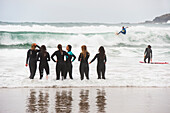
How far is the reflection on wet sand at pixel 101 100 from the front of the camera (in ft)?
21.2

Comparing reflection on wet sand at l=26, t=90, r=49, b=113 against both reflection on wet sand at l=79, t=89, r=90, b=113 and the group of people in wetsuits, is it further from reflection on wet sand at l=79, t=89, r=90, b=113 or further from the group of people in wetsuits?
the group of people in wetsuits

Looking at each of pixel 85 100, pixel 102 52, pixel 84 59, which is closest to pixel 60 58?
pixel 84 59

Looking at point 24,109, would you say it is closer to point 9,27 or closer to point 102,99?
point 102,99

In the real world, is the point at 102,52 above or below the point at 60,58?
above

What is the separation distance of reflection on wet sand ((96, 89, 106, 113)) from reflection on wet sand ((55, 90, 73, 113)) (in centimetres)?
55

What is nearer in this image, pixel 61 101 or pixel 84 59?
pixel 61 101

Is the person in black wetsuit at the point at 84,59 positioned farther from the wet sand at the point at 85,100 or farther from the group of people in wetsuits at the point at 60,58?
the wet sand at the point at 85,100

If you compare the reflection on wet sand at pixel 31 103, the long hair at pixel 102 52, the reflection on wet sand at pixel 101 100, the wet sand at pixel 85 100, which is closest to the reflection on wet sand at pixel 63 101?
the wet sand at pixel 85 100

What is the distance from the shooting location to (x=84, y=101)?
7.33 m

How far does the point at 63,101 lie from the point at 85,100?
1.53 ft

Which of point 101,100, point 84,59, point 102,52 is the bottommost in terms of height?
point 101,100

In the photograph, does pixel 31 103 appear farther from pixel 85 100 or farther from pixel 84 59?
pixel 84 59

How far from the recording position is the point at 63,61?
11047mm

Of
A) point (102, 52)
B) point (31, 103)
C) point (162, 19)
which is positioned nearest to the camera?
point (31, 103)
